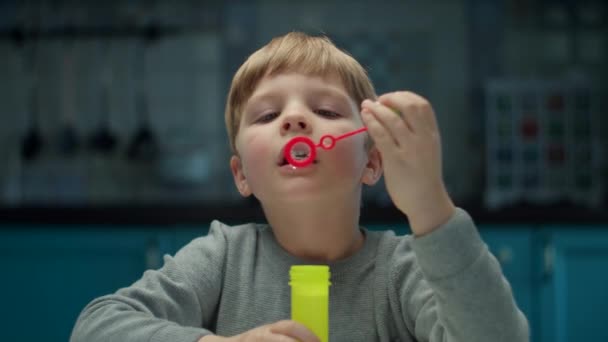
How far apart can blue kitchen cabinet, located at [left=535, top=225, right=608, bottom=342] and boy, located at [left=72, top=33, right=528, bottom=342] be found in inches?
54.0

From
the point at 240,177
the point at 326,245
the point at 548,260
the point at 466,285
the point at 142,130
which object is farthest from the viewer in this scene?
the point at 142,130

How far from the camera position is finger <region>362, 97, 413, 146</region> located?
0.68 m

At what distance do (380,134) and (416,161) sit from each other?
0.15ft

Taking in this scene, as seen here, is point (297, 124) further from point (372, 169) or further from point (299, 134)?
point (372, 169)

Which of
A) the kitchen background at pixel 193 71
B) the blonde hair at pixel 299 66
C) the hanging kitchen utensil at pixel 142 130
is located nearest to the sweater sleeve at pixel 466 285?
the blonde hair at pixel 299 66

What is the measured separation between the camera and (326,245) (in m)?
0.95

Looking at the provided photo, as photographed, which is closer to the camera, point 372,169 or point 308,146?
point 308,146

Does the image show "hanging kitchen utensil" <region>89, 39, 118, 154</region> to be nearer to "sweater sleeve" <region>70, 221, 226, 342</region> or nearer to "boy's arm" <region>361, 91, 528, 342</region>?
"sweater sleeve" <region>70, 221, 226, 342</region>

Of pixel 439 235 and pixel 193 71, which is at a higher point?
pixel 439 235

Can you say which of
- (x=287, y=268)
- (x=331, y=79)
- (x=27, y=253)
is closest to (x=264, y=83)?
(x=331, y=79)

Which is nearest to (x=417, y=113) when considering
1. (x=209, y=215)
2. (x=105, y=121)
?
(x=209, y=215)

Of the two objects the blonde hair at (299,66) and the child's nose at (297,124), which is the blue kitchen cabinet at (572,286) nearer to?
the blonde hair at (299,66)

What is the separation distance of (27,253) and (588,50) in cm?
234

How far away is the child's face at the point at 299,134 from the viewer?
868mm
